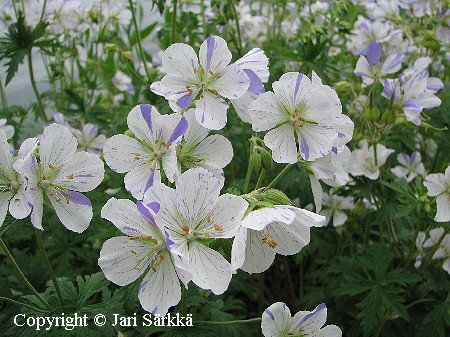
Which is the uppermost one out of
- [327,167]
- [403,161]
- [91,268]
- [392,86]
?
[327,167]

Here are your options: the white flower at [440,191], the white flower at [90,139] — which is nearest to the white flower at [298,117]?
the white flower at [440,191]

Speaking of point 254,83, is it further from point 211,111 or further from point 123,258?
point 123,258

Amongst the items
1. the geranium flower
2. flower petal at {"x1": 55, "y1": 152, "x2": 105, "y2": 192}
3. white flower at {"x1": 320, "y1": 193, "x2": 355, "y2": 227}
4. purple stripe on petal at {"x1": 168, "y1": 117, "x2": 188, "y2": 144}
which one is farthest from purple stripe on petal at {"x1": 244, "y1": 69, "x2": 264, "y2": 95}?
white flower at {"x1": 320, "y1": 193, "x2": 355, "y2": 227}

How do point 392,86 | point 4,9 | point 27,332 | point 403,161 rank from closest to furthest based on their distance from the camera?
point 27,332, point 392,86, point 403,161, point 4,9

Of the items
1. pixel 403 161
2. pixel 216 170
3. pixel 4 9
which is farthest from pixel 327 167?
pixel 4 9

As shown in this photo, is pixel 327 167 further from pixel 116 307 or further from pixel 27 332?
pixel 27 332

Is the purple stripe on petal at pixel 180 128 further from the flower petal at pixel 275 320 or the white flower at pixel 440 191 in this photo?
the white flower at pixel 440 191
